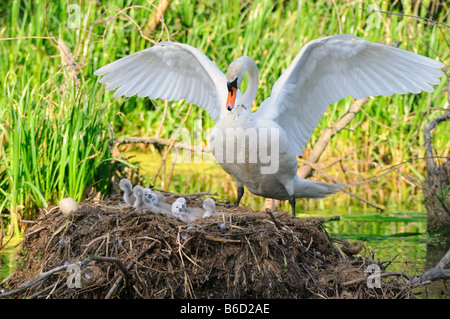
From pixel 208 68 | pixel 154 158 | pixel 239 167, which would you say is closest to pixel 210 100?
pixel 208 68

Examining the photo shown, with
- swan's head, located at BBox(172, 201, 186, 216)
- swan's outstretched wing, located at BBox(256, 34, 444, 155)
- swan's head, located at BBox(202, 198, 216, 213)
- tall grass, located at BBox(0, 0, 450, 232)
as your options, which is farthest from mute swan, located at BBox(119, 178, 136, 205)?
tall grass, located at BBox(0, 0, 450, 232)

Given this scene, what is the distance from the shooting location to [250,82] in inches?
226

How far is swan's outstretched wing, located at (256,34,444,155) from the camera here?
553 cm

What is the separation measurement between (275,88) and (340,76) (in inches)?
23.0

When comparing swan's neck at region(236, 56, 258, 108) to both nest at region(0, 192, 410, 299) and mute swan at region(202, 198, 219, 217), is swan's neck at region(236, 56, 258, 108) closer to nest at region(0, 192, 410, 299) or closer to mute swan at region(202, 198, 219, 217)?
mute swan at region(202, 198, 219, 217)

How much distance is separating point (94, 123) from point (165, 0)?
2684 mm

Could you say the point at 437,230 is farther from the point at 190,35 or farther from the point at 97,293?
the point at 190,35

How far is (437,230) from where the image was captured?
7094 millimetres

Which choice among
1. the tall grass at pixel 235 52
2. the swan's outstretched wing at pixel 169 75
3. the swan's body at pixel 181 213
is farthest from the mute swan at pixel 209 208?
the tall grass at pixel 235 52

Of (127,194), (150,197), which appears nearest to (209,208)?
(150,197)

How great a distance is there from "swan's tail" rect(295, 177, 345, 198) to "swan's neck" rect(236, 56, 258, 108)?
3.25 ft

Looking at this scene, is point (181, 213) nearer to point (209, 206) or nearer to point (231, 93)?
point (209, 206)

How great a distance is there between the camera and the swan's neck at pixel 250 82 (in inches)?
216

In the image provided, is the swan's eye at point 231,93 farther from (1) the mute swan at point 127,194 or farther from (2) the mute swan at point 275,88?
(1) the mute swan at point 127,194
